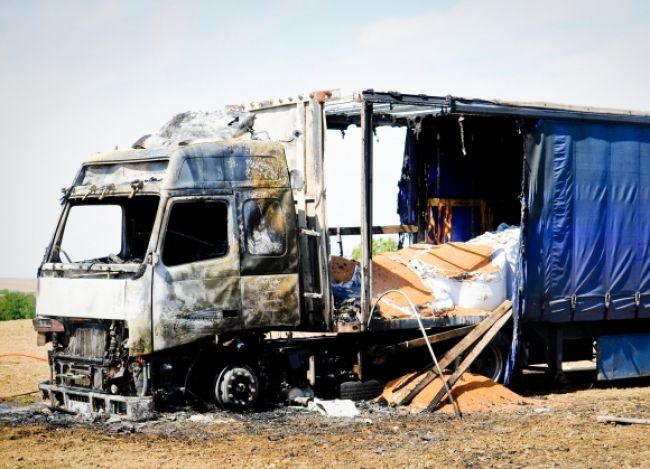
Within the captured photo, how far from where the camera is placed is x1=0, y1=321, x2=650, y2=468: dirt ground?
8.20 meters

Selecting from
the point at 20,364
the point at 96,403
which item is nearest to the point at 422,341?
the point at 96,403

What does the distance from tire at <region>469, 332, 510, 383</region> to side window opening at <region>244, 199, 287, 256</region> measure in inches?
139

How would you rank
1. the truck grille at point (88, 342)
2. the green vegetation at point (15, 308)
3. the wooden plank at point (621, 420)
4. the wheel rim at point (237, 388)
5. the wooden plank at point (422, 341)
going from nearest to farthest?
the wooden plank at point (621, 420) → the truck grille at point (88, 342) → the wheel rim at point (237, 388) → the wooden plank at point (422, 341) → the green vegetation at point (15, 308)

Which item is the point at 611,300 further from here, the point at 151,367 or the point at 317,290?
the point at 151,367

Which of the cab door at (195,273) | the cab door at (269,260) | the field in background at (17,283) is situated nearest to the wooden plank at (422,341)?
the cab door at (269,260)

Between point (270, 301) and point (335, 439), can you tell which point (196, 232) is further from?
point (335, 439)

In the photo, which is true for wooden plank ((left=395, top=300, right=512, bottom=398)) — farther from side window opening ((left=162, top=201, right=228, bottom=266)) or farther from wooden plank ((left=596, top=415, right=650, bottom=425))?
side window opening ((left=162, top=201, right=228, bottom=266))

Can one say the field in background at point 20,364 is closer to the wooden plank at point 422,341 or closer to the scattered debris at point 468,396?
the wooden plank at point 422,341

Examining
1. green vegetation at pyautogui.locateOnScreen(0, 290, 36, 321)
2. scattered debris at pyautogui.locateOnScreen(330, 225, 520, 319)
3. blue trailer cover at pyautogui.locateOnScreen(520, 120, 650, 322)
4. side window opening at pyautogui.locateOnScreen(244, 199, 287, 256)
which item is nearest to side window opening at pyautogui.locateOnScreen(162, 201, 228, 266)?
side window opening at pyautogui.locateOnScreen(244, 199, 287, 256)

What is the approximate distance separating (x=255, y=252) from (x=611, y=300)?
18.8 feet

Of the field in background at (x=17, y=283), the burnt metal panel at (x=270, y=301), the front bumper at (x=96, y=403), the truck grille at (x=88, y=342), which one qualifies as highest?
the burnt metal panel at (x=270, y=301)

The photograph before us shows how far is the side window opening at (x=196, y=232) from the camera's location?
402 inches

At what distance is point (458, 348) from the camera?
38.5ft

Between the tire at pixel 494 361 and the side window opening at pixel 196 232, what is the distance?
4.17 metres
